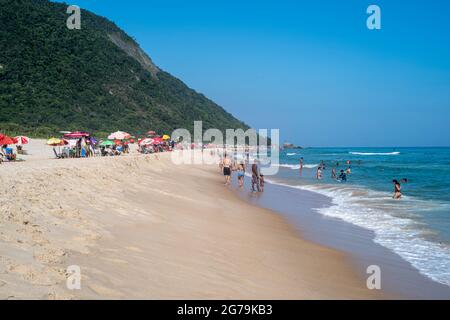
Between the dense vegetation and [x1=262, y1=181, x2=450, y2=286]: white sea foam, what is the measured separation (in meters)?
35.2

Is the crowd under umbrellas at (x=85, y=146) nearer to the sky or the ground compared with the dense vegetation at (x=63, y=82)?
nearer to the ground

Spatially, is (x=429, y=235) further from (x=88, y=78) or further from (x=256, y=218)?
(x=88, y=78)

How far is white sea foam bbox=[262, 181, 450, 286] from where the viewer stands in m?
7.43

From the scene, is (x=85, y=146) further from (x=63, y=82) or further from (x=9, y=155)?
(x=63, y=82)

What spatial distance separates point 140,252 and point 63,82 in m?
63.0

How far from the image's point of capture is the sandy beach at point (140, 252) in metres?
4.20

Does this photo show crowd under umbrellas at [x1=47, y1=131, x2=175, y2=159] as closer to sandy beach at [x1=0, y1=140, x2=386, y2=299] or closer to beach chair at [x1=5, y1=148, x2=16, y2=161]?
beach chair at [x1=5, y1=148, x2=16, y2=161]

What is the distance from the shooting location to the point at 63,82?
61594mm

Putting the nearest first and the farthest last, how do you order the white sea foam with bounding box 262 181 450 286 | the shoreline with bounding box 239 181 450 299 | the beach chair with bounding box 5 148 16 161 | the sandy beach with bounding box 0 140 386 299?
the sandy beach with bounding box 0 140 386 299 → the shoreline with bounding box 239 181 450 299 → the white sea foam with bounding box 262 181 450 286 → the beach chair with bounding box 5 148 16 161

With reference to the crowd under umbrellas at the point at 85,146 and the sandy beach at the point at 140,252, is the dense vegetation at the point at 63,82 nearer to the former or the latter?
the crowd under umbrellas at the point at 85,146

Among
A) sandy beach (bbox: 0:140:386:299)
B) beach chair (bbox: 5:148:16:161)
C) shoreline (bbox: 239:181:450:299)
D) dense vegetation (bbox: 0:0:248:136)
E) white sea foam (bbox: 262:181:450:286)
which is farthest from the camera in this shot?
dense vegetation (bbox: 0:0:248:136)

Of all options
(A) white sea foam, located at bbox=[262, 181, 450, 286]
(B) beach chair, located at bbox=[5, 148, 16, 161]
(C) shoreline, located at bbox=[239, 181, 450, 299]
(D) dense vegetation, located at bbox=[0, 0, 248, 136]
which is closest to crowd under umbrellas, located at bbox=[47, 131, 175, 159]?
(B) beach chair, located at bbox=[5, 148, 16, 161]

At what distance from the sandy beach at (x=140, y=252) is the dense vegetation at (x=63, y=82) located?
35.8m

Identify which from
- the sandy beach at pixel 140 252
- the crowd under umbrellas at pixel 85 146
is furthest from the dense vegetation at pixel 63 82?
the sandy beach at pixel 140 252
